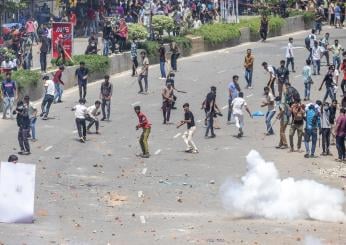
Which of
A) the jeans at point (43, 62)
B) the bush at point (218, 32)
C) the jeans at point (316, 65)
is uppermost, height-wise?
the bush at point (218, 32)

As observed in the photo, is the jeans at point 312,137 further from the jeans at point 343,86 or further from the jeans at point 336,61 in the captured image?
the jeans at point 336,61

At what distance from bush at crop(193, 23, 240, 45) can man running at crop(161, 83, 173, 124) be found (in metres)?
17.3

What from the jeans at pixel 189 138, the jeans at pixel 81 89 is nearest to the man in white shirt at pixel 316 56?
the jeans at pixel 81 89

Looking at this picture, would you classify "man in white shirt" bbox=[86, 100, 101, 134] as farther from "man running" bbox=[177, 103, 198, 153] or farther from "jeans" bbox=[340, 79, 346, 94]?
"jeans" bbox=[340, 79, 346, 94]

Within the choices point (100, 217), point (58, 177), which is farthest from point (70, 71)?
point (100, 217)

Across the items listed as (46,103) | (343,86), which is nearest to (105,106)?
(46,103)

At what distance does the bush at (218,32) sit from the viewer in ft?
181

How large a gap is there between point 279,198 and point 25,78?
57.8ft

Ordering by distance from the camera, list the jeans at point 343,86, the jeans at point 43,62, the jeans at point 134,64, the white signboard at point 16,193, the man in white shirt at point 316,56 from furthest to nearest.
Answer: the man in white shirt at point 316,56 < the jeans at point 134,64 < the jeans at point 43,62 < the jeans at point 343,86 < the white signboard at point 16,193

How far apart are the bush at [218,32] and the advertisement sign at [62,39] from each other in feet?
34.2

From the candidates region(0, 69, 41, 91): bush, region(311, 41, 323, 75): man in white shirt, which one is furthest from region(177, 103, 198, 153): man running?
region(311, 41, 323, 75): man in white shirt

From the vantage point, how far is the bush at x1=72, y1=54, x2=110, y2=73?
149ft

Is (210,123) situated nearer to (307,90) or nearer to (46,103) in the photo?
(46,103)

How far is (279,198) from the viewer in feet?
81.9
